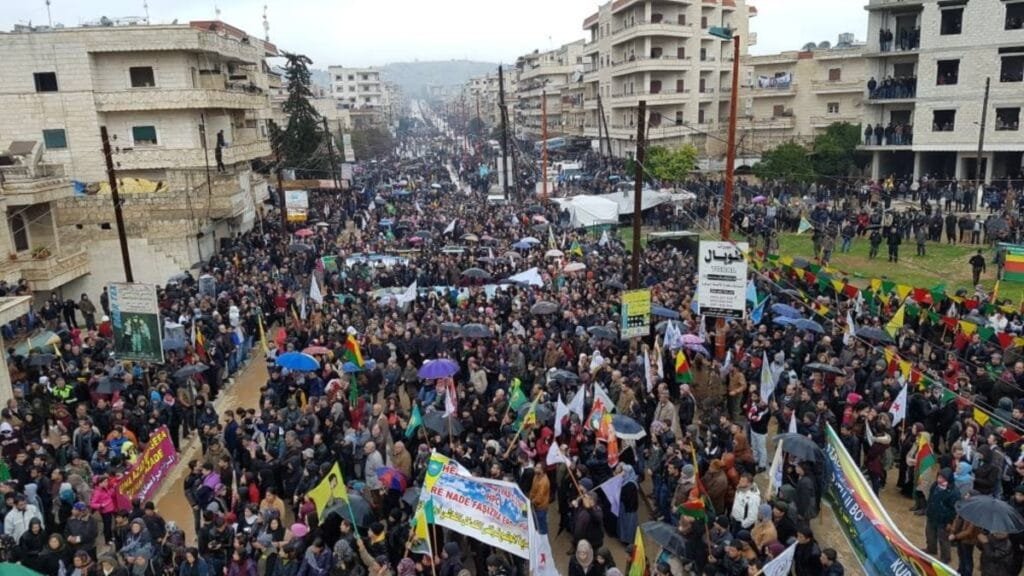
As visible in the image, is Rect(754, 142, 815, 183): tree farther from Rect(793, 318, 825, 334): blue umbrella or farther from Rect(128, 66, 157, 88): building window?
Rect(128, 66, 157, 88): building window

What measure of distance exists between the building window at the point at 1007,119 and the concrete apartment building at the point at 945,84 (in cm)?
4

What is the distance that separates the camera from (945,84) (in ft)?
131

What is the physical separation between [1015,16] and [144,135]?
136 feet

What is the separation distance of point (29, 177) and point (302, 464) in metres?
19.8

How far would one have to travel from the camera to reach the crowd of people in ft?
30.0

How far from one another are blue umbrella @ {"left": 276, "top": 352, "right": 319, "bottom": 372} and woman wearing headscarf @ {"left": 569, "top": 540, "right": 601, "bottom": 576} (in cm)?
726

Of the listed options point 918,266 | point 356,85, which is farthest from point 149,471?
point 356,85

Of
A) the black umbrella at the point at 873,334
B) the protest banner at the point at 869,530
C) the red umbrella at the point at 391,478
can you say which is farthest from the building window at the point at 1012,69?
the red umbrella at the point at 391,478

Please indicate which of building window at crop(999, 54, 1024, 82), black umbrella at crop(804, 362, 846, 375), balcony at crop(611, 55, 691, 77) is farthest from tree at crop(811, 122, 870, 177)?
black umbrella at crop(804, 362, 846, 375)

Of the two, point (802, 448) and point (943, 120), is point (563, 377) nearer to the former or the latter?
point (802, 448)

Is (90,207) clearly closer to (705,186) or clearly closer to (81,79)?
(81,79)

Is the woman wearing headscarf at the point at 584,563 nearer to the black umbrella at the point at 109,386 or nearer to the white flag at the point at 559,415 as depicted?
the white flag at the point at 559,415

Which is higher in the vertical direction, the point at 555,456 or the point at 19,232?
the point at 19,232

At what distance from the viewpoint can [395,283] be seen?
77.6ft
